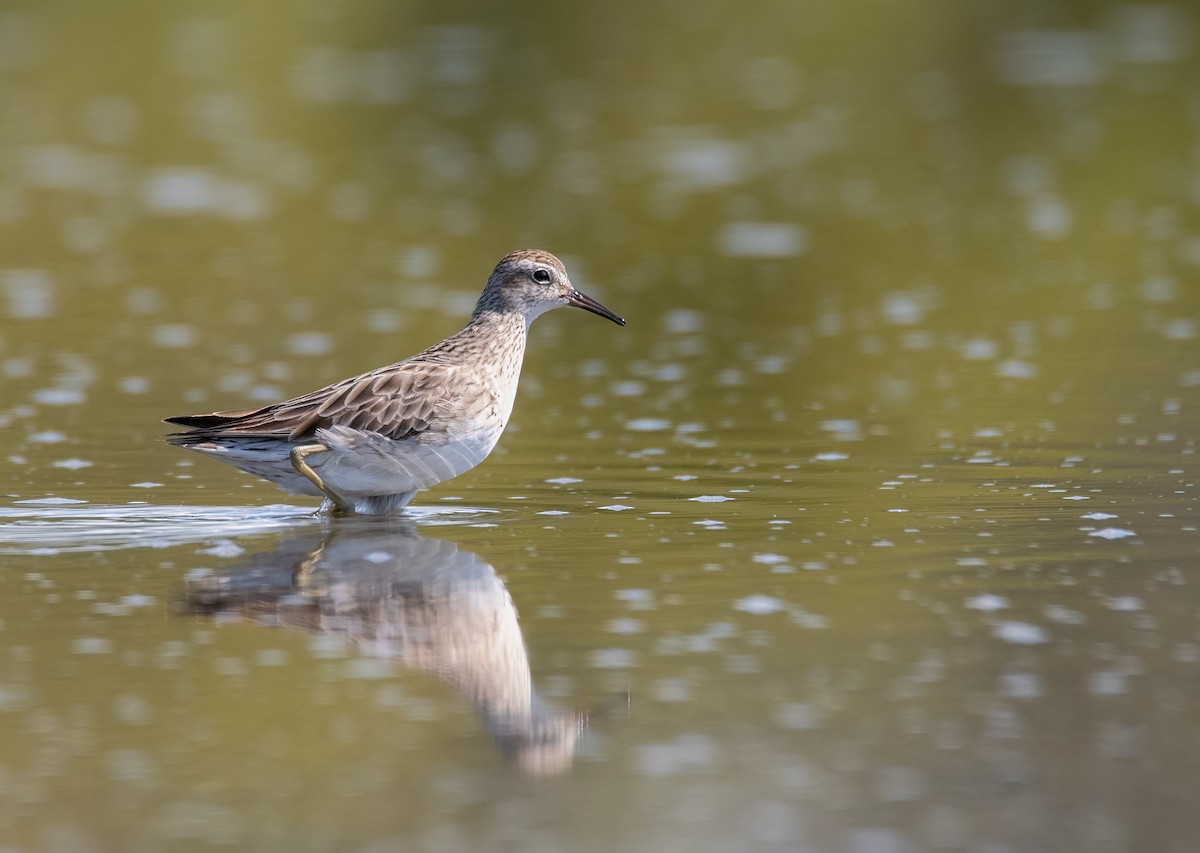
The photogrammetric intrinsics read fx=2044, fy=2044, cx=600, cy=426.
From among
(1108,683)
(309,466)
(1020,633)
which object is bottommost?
(1108,683)

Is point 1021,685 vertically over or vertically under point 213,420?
under

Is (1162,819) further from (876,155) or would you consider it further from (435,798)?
(876,155)

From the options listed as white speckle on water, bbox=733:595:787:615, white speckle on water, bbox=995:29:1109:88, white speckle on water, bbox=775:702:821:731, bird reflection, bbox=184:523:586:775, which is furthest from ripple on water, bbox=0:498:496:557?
white speckle on water, bbox=995:29:1109:88

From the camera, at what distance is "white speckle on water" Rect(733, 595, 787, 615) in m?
9.53

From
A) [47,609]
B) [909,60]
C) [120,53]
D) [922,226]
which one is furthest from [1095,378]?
[120,53]

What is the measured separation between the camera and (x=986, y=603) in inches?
374

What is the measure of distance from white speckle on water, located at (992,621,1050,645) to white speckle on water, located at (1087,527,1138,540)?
1719 millimetres

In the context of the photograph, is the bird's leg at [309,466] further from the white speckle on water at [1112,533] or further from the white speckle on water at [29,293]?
the white speckle on water at [29,293]

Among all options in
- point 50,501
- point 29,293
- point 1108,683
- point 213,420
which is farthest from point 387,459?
point 29,293

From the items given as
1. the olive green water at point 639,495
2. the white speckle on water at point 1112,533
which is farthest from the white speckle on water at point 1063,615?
the white speckle on water at point 1112,533

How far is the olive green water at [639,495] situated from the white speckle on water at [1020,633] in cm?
4

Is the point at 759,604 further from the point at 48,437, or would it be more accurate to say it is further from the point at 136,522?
the point at 48,437

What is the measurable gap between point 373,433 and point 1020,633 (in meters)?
4.21

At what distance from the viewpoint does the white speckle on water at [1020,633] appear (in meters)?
8.94
